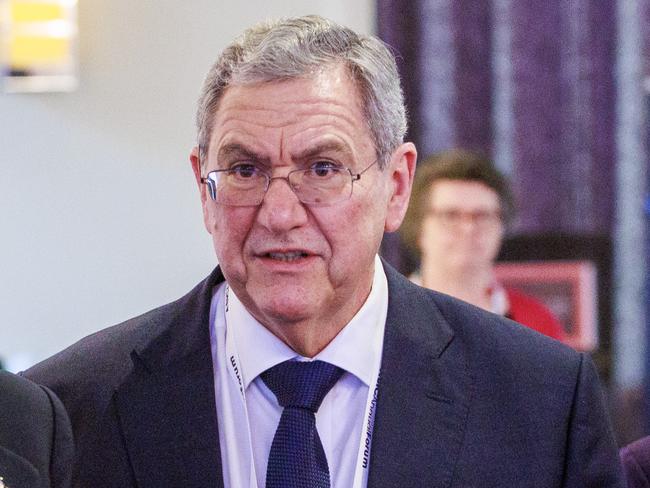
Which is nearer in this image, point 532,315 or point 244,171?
point 244,171

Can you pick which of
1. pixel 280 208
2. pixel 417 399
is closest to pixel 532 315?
pixel 417 399

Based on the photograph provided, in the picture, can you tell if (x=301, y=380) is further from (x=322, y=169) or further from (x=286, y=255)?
(x=322, y=169)

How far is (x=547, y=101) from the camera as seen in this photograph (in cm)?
383

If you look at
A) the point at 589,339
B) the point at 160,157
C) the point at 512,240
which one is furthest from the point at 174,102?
the point at 589,339

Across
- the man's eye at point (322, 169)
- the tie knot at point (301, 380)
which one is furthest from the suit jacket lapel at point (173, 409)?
the man's eye at point (322, 169)

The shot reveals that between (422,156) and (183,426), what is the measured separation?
2.18 meters

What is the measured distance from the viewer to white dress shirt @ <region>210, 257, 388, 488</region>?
6.01 ft

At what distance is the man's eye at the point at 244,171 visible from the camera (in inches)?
70.7

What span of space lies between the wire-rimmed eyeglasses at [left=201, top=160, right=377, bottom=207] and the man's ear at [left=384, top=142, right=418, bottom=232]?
5.8 inches

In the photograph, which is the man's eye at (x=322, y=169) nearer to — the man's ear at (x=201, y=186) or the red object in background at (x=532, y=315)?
the man's ear at (x=201, y=186)

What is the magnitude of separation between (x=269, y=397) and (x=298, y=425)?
0.10 m

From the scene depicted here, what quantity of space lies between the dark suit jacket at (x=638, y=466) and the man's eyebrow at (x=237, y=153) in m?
0.80

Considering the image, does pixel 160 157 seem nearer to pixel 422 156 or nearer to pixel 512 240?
pixel 422 156

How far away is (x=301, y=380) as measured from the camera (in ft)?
6.15
